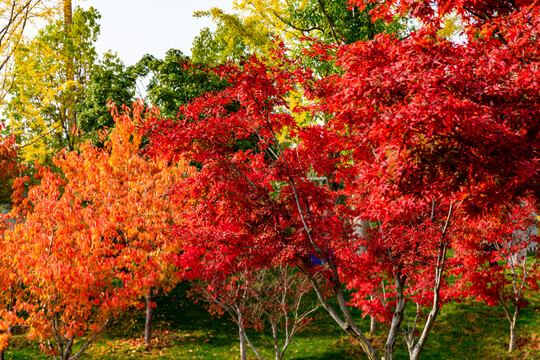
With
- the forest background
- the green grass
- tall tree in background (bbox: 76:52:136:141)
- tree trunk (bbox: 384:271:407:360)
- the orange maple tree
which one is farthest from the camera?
tall tree in background (bbox: 76:52:136:141)

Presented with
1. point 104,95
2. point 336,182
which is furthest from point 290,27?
point 336,182

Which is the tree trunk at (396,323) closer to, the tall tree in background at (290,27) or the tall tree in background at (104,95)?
the tall tree in background at (290,27)

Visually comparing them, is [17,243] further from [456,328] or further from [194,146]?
[456,328]

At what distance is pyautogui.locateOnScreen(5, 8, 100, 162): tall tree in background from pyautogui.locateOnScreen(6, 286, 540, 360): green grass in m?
8.37

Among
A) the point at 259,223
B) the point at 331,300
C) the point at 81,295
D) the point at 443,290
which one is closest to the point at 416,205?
the point at 259,223

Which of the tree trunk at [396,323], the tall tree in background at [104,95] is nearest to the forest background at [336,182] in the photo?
the tree trunk at [396,323]

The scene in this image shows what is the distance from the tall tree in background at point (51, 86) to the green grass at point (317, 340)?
8368mm

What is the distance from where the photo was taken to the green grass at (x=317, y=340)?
9750 millimetres

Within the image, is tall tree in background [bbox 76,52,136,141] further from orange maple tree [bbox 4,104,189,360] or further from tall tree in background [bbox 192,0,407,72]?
orange maple tree [bbox 4,104,189,360]

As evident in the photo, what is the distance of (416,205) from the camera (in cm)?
424

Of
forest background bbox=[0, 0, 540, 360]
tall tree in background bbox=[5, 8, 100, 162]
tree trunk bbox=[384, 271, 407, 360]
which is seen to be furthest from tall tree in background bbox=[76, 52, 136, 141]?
tree trunk bbox=[384, 271, 407, 360]

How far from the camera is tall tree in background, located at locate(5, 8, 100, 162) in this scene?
1688 centimetres

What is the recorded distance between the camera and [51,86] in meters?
17.5

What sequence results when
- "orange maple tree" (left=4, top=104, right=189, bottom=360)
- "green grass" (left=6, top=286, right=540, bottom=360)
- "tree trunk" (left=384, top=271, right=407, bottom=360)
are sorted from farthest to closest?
"green grass" (left=6, top=286, right=540, bottom=360) < "orange maple tree" (left=4, top=104, right=189, bottom=360) < "tree trunk" (left=384, top=271, right=407, bottom=360)
